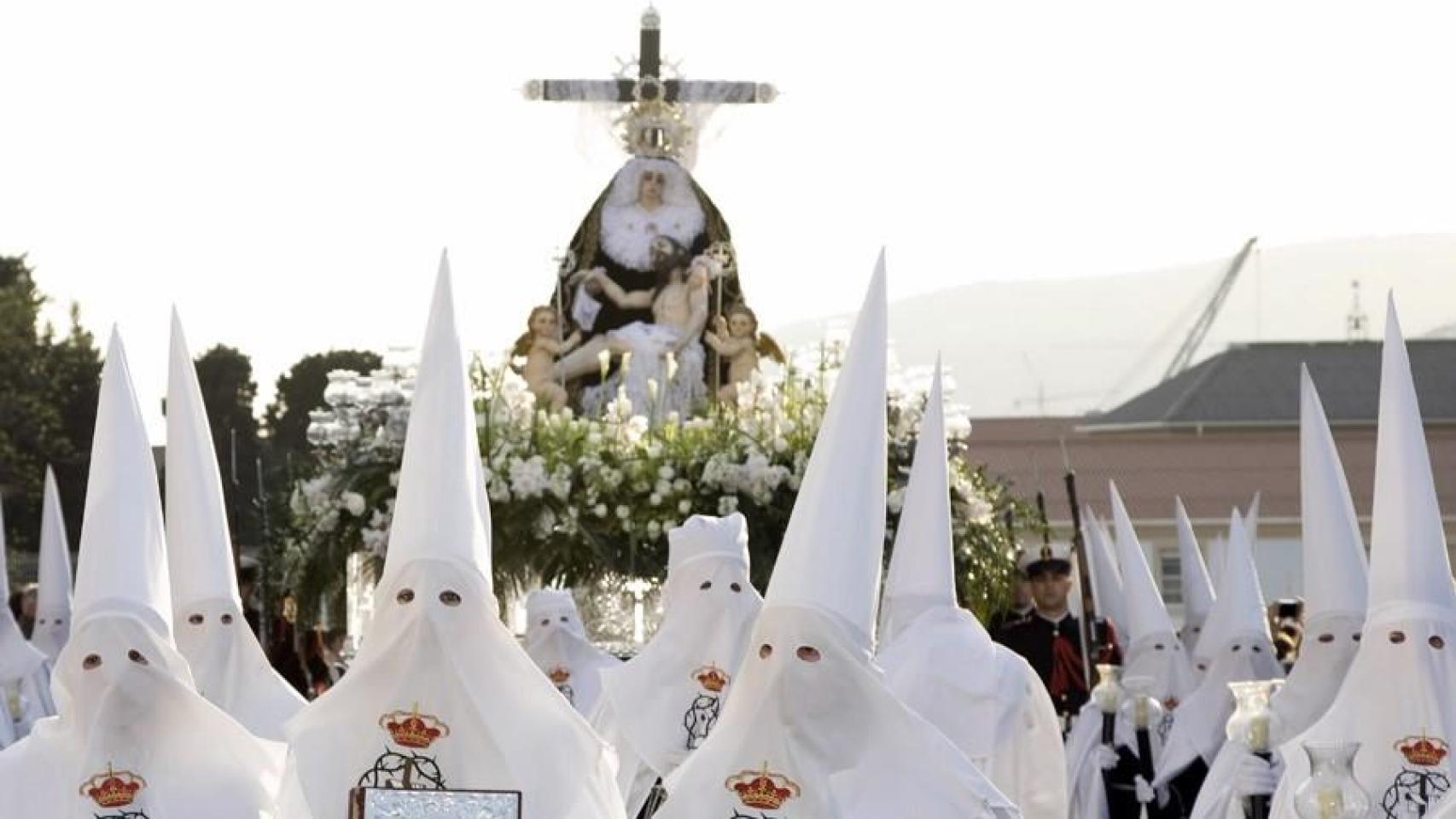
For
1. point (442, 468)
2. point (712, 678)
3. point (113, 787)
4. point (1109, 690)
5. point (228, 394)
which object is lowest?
point (113, 787)

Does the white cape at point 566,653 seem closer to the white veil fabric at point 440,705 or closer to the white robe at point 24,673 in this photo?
the white robe at point 24,673

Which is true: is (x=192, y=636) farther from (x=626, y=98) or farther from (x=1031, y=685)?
(x=626, y=98)

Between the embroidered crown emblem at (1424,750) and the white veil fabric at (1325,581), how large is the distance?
267cm

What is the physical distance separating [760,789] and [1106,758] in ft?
20.4

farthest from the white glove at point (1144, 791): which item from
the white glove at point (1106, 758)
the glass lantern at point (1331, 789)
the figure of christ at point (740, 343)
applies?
the glass lantern at point (1331, 789)

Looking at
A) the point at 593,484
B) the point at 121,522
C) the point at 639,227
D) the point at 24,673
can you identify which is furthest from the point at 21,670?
the point at 121,522

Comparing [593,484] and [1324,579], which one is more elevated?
[593,484]

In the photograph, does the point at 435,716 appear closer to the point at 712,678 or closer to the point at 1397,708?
the point at 712,678

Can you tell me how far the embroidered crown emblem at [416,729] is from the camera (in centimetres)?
1330

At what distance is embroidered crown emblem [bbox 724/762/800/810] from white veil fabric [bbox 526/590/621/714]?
624cm

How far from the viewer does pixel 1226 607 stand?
21734 mm

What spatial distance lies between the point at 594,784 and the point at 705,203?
44.2 ft

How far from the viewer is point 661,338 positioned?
25453mm

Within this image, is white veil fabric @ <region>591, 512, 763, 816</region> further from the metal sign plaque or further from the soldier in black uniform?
the soldier in black uniform
